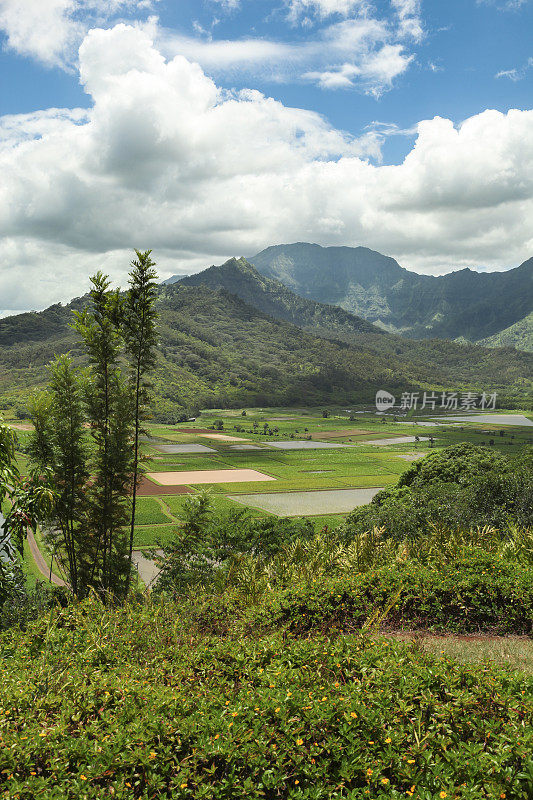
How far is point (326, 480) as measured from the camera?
7338 cm

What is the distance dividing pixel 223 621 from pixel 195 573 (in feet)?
48.8

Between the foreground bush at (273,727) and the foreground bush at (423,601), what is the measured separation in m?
1.75

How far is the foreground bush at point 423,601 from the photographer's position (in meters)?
7.23

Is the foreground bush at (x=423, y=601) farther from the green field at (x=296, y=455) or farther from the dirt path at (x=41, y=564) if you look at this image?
the dirt path at (x=41, y=564)

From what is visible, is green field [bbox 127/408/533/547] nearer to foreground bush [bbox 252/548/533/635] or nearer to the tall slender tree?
the tall slender tree

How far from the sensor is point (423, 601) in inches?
297

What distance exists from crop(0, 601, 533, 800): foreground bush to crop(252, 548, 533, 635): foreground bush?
5.73ft

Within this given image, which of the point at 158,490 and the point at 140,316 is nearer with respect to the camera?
the point at 140,316

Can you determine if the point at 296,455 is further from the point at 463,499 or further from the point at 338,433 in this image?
the point at 463,499

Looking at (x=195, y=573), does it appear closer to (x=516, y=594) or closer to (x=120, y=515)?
(x=120, y=515)

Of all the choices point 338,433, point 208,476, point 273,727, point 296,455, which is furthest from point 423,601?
point 338,433

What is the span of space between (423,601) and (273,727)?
14.3ft

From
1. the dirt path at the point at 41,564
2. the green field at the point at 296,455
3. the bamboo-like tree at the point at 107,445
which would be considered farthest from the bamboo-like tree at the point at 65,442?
the dirt path at the point at 41,564

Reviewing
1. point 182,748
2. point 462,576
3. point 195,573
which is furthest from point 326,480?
point 182,748
